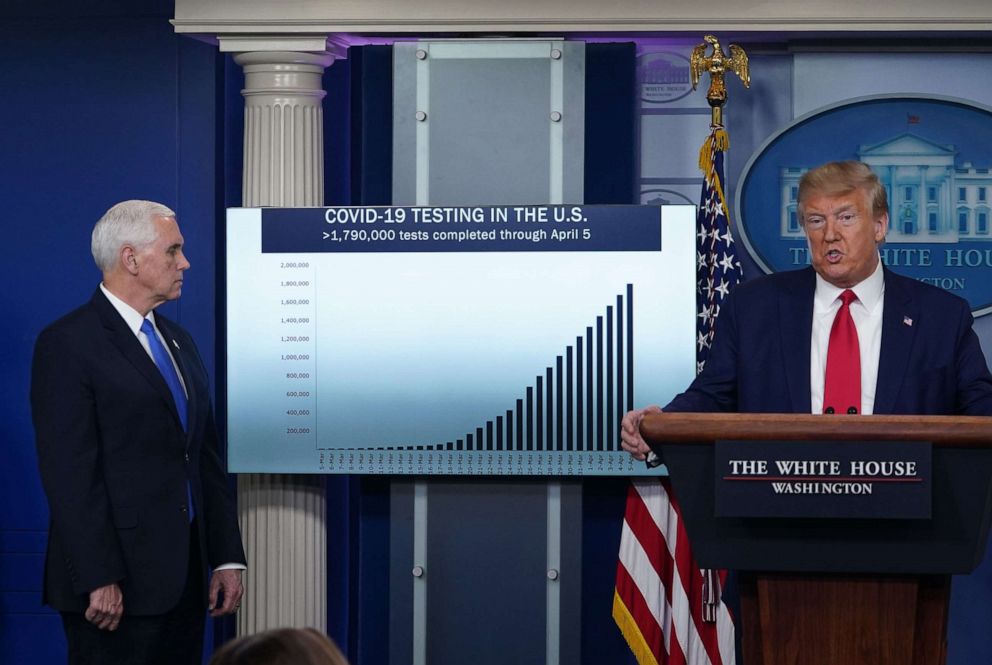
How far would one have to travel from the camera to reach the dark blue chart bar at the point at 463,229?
389 centimetres

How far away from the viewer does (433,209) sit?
12.9 ft

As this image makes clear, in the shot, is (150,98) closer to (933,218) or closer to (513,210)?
(513,210)

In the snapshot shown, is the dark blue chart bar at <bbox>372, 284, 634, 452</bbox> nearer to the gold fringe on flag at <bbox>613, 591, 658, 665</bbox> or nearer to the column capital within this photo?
the gold fringe on flag at <bbox>613, 591, 658, 665</bbox>

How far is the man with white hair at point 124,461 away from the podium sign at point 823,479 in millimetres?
1567

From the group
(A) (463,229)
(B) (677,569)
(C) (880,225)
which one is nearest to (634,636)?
(B) (677,569)

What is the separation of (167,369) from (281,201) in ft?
3.39

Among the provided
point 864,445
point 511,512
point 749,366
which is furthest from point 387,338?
point 864,445

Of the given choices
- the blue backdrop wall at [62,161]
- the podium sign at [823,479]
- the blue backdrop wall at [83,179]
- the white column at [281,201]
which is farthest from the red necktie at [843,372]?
the blue backdrop wall at [62,161]

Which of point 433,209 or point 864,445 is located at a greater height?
point 433,209

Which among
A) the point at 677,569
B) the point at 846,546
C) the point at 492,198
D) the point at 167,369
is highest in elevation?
the point at 492,198

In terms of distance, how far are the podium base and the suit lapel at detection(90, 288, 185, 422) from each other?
5.15 ft

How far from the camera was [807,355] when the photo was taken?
260 centimetres

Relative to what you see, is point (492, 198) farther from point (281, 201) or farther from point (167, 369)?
point (167, 369)

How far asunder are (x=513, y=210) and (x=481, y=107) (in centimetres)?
38
